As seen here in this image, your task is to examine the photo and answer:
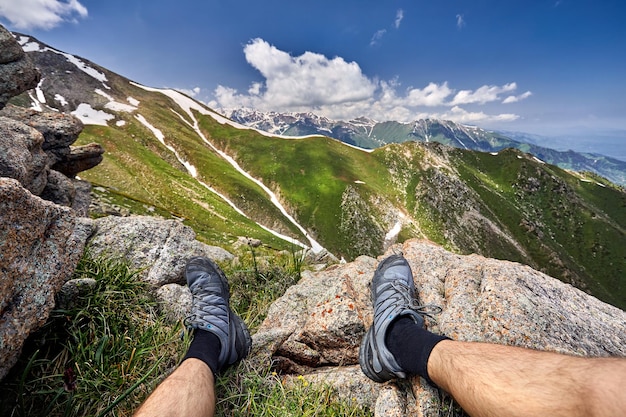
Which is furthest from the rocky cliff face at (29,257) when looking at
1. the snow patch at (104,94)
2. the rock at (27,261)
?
the snow patch at (104,94)

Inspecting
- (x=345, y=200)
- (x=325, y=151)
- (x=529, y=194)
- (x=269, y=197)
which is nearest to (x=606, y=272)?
(x=529, y=194)

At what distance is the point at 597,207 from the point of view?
16562 cm

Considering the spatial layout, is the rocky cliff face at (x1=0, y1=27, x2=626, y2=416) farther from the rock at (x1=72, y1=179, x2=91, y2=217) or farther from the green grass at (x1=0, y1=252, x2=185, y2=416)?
the rock at (x1=72, y1=179, x2=91, y2=217)

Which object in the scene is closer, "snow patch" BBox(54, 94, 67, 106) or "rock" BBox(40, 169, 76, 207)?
"rock" BBox(40, 169, 76, 207)

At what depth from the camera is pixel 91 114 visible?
11000 centimetres

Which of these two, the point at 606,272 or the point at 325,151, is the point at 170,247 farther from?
the point at 606,272

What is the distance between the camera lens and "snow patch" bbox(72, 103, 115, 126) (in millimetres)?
103562

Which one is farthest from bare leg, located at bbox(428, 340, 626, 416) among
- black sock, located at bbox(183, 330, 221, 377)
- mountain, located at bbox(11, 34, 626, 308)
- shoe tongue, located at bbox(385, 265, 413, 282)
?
mountain, located at bbox(11, 34, 626, 308)

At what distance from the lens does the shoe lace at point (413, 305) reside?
542 cm

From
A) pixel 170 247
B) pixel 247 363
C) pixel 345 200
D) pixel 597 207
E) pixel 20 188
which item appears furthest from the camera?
pixel 597 207

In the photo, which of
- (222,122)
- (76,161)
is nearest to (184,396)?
(76,161)

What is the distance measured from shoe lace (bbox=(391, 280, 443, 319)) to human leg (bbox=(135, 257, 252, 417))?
3.07 m

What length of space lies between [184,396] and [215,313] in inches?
80.8

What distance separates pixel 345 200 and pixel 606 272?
123 metres
